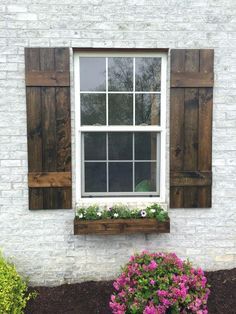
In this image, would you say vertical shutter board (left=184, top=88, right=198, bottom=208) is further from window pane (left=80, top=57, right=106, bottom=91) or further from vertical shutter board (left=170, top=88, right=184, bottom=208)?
window pane (left=80, top=57, right=106, bottom=91)

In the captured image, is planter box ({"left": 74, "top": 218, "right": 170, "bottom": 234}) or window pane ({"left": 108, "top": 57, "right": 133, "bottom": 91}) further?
window pane ({"left": 108, "top": 57, "right": 133, "bottom": 91})

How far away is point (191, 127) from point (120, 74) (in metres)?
0.92

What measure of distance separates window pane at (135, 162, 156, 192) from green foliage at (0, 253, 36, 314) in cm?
148

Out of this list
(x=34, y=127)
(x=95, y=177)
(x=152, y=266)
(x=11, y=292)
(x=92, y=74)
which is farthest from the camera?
(x=95, y=177)

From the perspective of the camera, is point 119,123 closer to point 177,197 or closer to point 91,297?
point 177,197

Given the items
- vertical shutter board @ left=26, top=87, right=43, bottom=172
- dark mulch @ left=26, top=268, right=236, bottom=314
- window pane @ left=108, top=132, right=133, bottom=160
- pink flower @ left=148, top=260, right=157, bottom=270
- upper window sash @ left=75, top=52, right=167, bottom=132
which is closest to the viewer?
pink flower @ left=148, top=260, right=157, bottom=270

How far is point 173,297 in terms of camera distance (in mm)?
2469

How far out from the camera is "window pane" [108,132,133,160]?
3.27m

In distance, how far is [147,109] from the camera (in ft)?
10.7

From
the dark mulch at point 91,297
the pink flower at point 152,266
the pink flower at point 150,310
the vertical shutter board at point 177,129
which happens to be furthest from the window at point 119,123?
the pink flower at point 150,310

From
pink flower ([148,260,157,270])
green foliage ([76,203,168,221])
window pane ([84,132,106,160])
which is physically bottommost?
pink flower ([148,260,157,270])

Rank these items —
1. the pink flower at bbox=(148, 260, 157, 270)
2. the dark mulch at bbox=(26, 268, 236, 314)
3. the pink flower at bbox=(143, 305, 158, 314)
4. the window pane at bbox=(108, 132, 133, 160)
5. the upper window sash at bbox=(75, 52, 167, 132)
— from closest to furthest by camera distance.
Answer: the pink flower at bbox=(143, 305, 158, 314)
the pink flower at bbox=(148, 260, 157, 270)
the dark mulch at bbox=(26, 268, 236, 314)
the upper window sash at bbox=(75, 52, 167, 132)
the window pane at bbox=(108, 132, 133, 160)

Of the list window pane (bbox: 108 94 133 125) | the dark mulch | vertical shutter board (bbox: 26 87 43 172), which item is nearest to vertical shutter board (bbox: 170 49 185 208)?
window pane (bbox: 108 94 133 125)

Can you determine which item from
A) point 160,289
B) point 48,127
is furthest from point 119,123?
point 160,289
